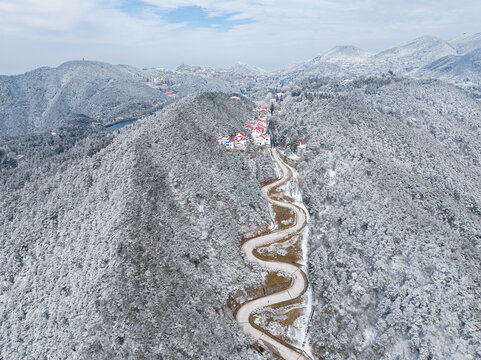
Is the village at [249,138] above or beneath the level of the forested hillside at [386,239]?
above

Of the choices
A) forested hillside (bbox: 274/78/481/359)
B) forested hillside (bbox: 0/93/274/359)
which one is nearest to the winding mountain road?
forested hillside (bbox: 0/93/274/359)

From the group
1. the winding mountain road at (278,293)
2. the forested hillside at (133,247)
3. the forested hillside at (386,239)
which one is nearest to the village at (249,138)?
the forested hillside at (133,247)

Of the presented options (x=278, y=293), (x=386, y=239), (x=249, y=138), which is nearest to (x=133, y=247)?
(x=278, y=293)

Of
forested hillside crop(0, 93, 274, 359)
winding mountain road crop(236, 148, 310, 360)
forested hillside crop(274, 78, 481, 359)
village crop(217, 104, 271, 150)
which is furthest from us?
village crop(217, 104, 271, 150)

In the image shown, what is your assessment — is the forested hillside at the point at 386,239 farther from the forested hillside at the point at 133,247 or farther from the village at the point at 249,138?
the forested hillside at the point at 133,247

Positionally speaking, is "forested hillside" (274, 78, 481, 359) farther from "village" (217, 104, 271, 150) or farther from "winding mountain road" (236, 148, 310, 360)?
"village" (217, 104, 271, 150)

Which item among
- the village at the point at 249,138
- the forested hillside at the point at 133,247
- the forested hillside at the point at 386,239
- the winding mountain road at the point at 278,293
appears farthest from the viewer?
the village at the point at 249,138
